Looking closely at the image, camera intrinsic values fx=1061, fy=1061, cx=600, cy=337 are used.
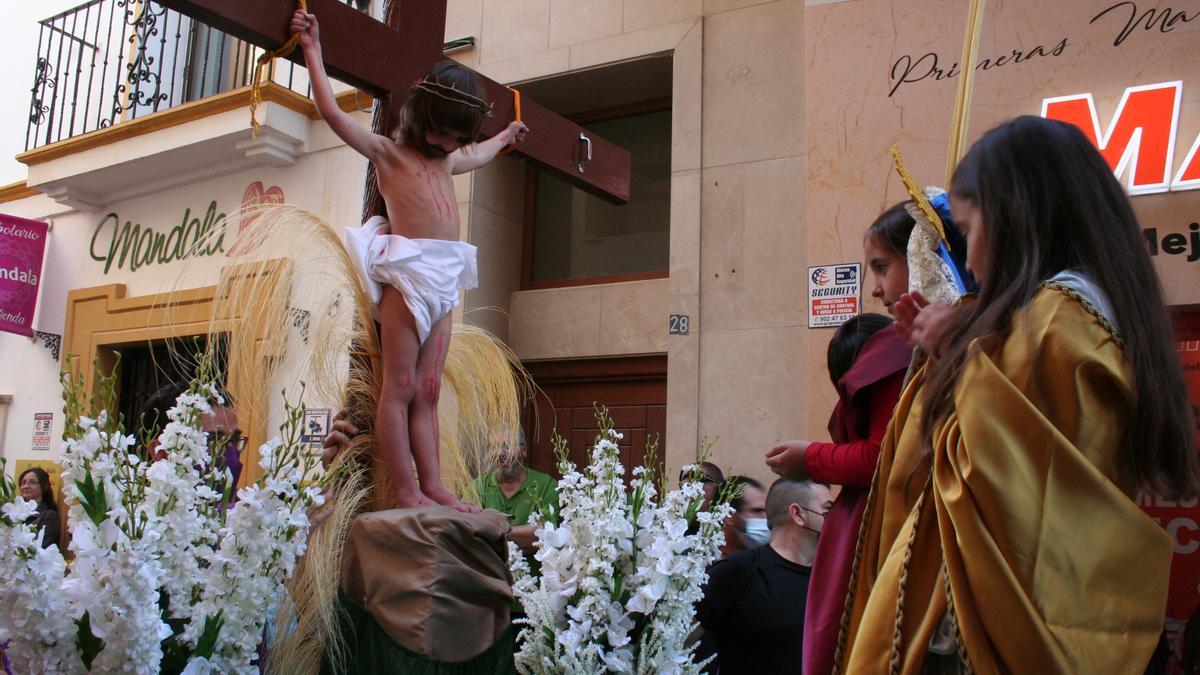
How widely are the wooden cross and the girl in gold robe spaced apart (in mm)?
1925

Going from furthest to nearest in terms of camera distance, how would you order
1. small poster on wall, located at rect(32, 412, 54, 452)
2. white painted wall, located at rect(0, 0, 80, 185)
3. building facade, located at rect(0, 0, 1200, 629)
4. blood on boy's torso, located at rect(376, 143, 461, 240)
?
1. white painted wall, located at rect(0, 0, 80, 185)
2. small poster on wall, located at rect(32, 412, 54, 452)
3. building facade, located at rect(0, 0, 1200, 629)
4. blood on boy's torso, located at rect(376, 143, 461, 240)

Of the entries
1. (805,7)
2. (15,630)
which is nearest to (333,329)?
(15,630)

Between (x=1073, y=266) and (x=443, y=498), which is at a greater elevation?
(x=1073, y=266)

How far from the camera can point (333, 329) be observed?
283 cm

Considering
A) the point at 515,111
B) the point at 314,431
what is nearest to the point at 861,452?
the point at 314,431

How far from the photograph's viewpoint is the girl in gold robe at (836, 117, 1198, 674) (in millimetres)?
1270

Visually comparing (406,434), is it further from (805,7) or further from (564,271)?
(564,271)

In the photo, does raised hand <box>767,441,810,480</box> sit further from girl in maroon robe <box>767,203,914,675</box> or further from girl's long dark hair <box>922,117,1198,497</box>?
girl's long dark hair <box>922,117,1198,497</box>

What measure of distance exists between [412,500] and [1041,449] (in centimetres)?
160

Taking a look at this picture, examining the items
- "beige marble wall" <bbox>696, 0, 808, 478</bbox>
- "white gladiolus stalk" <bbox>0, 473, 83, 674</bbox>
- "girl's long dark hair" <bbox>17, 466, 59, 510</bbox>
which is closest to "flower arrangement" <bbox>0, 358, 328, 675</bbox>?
"white gladiolus stalk" <bbox>0, 473, 83, 674</bbox>

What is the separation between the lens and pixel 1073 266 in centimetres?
144

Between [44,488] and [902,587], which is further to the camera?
[44,488]

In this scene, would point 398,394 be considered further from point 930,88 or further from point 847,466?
point 930,88

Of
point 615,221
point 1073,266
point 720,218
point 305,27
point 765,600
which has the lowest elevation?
point 765,600
